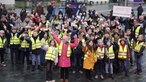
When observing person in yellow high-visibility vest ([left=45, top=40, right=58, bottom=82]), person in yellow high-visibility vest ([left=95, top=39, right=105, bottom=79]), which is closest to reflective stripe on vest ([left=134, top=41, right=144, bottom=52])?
person in yellow high-visibility vest ([left=95, top=39, right=105, bottom=79])

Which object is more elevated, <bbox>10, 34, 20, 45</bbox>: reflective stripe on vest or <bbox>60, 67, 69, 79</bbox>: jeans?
<bbox>10, 34, 20, 45</bbox>: reflective stripe on vest

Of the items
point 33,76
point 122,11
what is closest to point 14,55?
point 33,76

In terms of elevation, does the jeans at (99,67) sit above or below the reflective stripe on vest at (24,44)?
below

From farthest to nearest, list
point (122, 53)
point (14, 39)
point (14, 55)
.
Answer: point (14, 55), point (14, 39), point (122, 53)

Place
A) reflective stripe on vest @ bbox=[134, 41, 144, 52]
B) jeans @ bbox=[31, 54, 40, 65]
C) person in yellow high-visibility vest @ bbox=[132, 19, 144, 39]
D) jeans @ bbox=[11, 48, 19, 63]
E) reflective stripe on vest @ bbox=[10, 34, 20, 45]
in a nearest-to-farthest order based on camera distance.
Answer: reflective stripe on vest @ bbox=[134, 41, 144, 52] < jeans @ bbox=[31, 54, 40, 65] < reflective stripe on vest @ bbox=[10, 34, 20, 45] < jeans @ bbox=[11, 48, 19, 63] < person in yellow high-visibility vest @ bbox=[132, 19, 144, 39]

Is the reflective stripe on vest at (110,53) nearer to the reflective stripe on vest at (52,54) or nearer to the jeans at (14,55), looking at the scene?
the reflective stripe on vest at (52,54)

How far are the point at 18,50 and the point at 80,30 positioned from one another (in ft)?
9.33

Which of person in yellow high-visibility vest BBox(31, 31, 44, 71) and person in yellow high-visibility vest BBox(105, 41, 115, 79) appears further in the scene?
person in yellow high-visibility vest BBox(31, 31, 44, 71)

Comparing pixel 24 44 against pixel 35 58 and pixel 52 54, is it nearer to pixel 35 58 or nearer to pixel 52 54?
pixel 35 58

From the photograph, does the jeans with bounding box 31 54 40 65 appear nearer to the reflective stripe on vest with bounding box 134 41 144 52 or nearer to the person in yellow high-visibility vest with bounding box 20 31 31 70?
the person in yellow high-visibility vest with bounding box 20 31 31 70

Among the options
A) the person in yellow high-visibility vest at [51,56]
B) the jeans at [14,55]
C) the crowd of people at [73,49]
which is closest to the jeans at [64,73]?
the crowd of people at [73,49]

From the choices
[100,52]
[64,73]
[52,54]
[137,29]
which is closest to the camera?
[52,54]

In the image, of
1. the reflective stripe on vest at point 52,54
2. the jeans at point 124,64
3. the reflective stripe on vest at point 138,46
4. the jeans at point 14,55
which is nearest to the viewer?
the reflective stripe on vest at point 52,54

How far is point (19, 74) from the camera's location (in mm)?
14250
